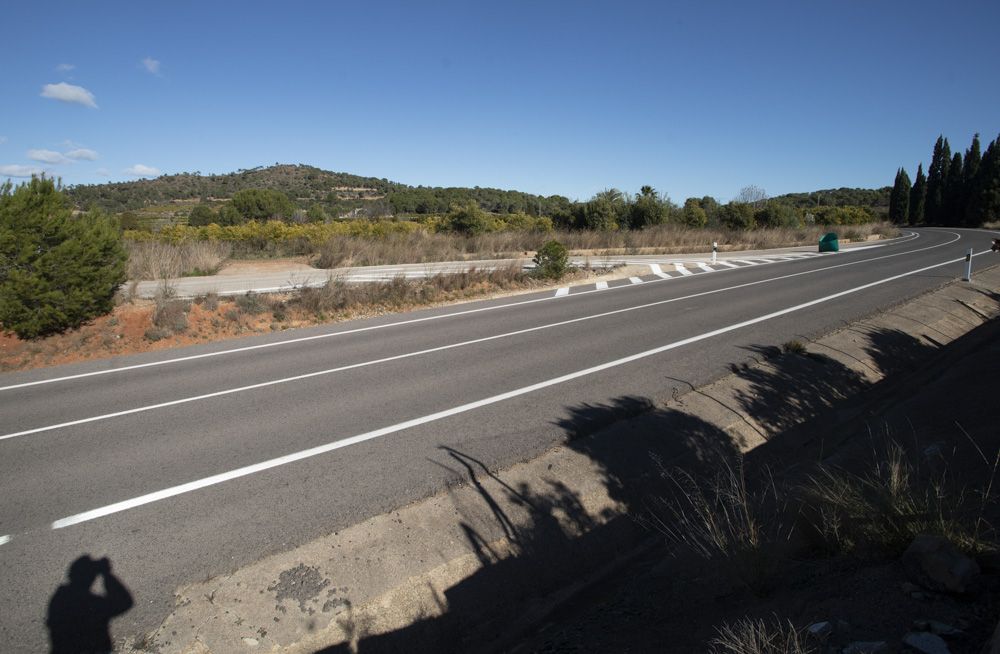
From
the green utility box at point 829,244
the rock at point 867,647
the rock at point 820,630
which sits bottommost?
the rock at point 820,630

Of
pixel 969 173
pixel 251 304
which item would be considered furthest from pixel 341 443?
pixel 969 173

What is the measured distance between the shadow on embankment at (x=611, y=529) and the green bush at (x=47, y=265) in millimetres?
10134

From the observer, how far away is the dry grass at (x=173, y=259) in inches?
739

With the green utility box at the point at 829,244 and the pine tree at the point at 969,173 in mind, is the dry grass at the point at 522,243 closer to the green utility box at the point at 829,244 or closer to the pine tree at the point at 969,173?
the green utility box at the point at 829,244

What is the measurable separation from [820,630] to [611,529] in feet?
8.35

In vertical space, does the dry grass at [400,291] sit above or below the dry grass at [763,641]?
above

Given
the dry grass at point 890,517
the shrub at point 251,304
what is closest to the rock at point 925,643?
the dry grass at point 890,517

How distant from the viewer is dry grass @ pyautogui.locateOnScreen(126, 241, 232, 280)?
1878 cm

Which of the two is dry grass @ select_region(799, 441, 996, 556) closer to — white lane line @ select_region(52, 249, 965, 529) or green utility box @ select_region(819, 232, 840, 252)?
white lane line @ select_region(52, 249, 965, 529)

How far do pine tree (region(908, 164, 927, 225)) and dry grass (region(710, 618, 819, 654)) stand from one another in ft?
309

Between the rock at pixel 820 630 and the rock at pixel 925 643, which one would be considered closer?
the rock at pixel 925 643

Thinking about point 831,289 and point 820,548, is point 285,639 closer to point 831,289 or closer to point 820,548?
point 820,548

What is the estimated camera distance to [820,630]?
2.94m

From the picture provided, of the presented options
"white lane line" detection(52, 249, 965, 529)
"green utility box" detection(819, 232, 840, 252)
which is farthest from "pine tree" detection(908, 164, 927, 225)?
"white lane line" detection(52, 249, 965, 529)
